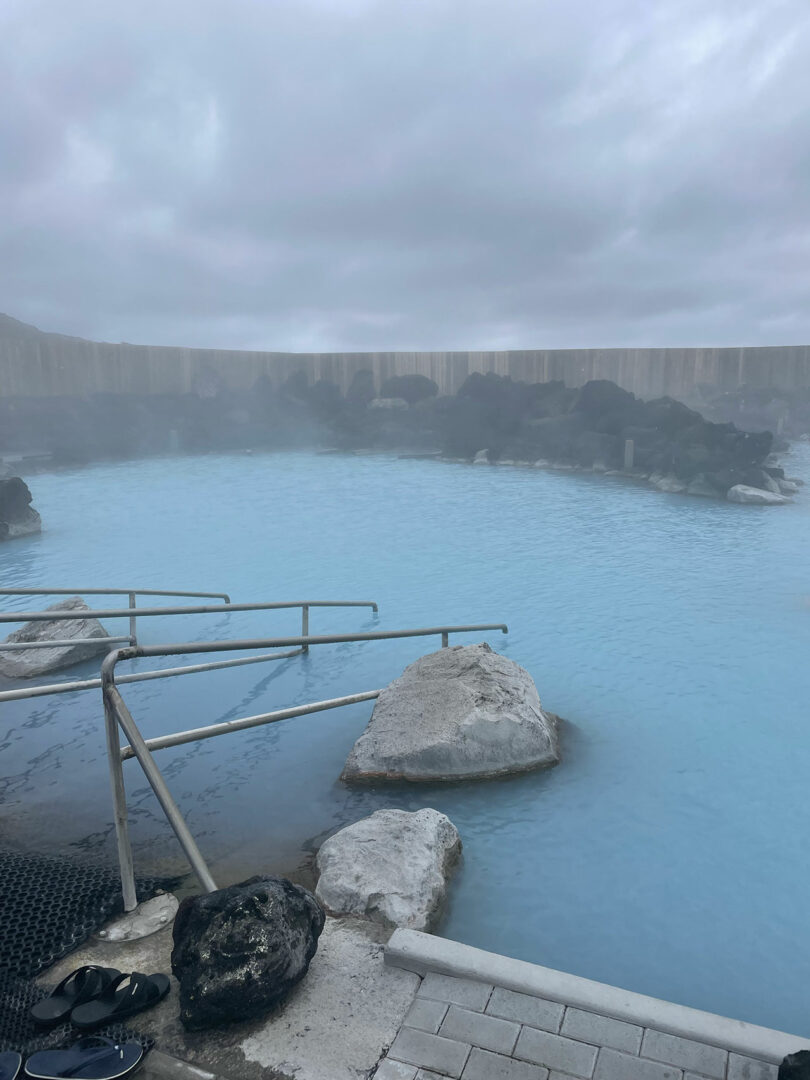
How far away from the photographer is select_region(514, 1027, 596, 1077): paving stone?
1582 mm

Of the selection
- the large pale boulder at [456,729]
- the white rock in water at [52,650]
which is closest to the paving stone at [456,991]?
the large pale boulder at [456,729]

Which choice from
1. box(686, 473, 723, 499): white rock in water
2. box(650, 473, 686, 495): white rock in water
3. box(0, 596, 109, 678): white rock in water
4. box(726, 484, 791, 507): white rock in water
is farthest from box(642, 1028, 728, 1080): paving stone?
box(650, 473, 686, 495): white rock in water

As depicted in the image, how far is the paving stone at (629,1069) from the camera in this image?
156 cm

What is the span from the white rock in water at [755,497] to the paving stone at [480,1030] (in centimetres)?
1352

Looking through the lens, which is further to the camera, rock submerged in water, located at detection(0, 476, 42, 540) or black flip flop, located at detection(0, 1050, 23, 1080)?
rock submerged in water, located at detection(0, 476, 42, 540)

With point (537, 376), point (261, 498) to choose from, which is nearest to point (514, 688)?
point (261, 498)

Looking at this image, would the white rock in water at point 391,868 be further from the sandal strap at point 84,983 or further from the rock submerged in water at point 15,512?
the rock submerged in water at point 15,512

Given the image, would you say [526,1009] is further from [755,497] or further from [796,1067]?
[755,497]

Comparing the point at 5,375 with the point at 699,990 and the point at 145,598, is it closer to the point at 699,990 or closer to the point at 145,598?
the point at 145,598

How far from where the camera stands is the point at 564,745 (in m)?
4.07

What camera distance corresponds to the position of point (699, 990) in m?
2.38

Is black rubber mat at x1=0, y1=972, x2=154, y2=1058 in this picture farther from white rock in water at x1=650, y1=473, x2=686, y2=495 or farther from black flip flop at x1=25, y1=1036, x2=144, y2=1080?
white rock in water at x1=650, y1=473, x2=686, y2=495

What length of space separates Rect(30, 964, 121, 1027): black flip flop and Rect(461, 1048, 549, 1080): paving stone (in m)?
0.85

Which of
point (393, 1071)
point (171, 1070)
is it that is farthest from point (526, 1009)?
point (171, 1070)
